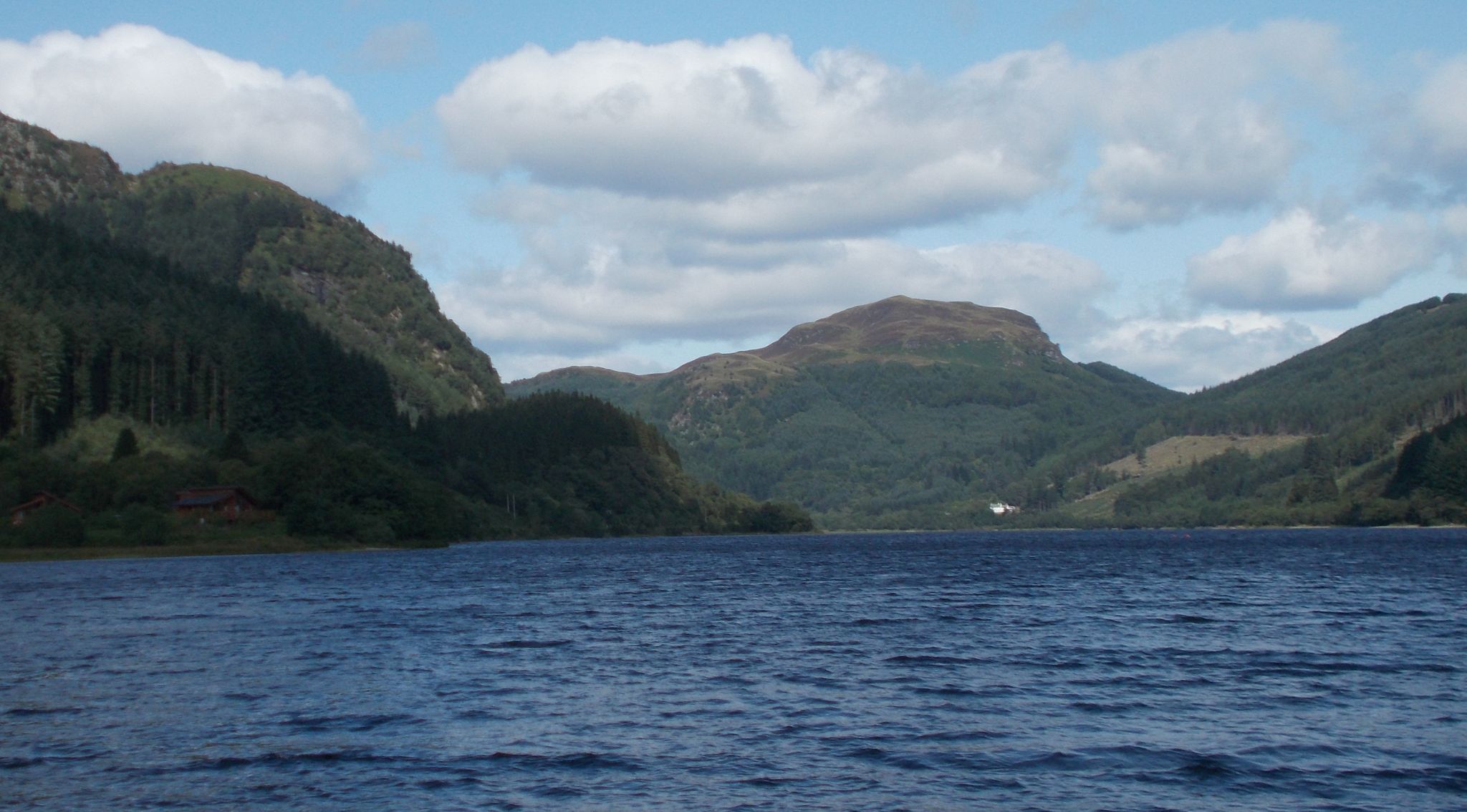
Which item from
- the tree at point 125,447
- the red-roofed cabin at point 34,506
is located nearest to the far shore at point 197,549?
the red-roofed cabin at point 34,506

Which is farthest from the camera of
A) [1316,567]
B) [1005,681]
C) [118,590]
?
[1316,567]

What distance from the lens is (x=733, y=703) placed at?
1751 inches

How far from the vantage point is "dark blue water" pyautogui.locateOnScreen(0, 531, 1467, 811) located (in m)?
31.5

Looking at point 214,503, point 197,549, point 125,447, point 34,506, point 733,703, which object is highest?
point 125,447

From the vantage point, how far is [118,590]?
10081cm

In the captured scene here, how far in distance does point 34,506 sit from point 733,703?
137m

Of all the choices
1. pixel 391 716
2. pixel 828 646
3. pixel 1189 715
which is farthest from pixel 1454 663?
pixel 391 716

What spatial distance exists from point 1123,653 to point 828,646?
13.3 meters

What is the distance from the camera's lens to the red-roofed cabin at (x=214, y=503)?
164625 mm

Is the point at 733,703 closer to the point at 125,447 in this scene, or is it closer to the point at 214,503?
the point at 214,503

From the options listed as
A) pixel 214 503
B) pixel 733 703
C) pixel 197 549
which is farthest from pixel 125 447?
pixel 733 703

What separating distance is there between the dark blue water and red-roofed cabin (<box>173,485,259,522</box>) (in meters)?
73.3

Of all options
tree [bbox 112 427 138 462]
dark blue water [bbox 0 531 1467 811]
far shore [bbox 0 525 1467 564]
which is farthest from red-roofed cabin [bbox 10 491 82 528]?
dark blue water [bbox 0 531 1467 811]

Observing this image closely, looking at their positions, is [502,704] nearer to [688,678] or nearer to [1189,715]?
[688,678]
